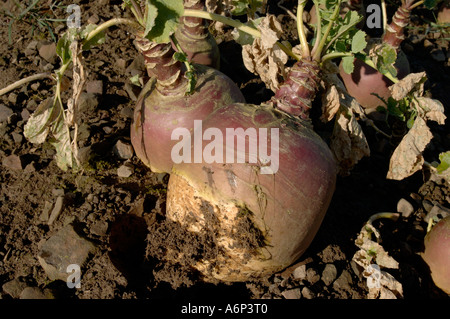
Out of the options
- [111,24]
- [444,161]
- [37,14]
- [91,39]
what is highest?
[111,24]

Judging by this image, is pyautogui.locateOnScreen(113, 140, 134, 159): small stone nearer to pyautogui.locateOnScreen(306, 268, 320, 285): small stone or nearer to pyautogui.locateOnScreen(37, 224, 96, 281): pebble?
pyautogui.locateOnScreen(37, 224, 96, 281): pebble

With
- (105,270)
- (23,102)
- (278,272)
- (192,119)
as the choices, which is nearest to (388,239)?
(278,272)

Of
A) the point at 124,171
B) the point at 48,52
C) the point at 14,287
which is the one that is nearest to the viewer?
the point at 14,287

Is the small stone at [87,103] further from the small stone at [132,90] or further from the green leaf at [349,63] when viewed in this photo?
the green leaf at [349,63]

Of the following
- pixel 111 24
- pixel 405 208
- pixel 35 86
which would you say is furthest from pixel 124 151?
pixel 405 208

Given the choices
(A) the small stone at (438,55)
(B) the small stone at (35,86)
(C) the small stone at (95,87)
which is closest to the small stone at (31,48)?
(B) the small stone at (35,86)

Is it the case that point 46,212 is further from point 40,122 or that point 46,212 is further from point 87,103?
point 87,103
